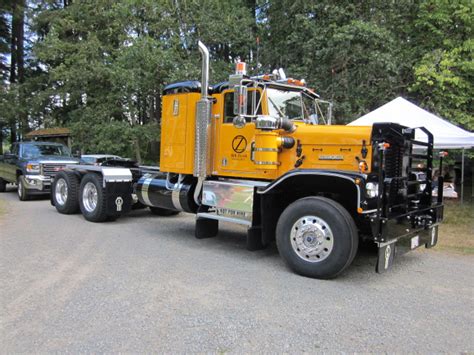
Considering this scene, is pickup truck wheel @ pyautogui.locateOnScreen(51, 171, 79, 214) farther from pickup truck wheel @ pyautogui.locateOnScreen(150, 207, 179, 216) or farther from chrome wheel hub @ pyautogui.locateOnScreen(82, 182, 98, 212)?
pickup truck wheel @ pyautogui.locateOnScreen(150, 207, 179, 216)

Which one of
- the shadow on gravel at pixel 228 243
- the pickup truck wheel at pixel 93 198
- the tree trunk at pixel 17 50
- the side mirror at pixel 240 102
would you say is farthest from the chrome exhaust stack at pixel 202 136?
the tree trunk at pixel 17 50

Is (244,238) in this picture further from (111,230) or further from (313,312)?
(313,312)

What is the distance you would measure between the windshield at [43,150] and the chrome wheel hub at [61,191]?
3861mm

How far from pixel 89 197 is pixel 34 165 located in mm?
4248

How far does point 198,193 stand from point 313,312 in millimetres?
3443

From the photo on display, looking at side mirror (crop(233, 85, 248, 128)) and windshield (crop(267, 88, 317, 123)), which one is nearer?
side mirror (crop(233, 85, 248, 128))

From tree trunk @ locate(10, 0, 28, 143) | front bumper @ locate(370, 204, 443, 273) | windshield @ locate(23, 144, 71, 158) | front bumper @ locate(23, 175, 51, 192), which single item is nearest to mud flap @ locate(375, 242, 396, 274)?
front bumper @ locate(370, 204, 443, 273)

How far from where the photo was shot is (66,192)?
32.7 feet

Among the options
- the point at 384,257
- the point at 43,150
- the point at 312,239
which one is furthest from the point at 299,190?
the point at 43,150

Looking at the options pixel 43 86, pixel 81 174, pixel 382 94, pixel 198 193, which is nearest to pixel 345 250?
pixel 198 193

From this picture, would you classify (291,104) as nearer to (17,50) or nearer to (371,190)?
(371,190)

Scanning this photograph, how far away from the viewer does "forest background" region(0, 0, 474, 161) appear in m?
12.9

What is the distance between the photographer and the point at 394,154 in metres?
5.50

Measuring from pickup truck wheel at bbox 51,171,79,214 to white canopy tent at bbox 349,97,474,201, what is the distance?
22.3 ft
